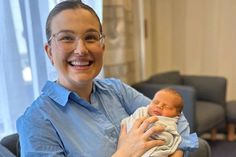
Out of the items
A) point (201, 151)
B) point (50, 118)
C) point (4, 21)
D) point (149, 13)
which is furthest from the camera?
point (149, 13)

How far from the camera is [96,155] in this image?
1.09m

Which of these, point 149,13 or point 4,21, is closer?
point 4,21

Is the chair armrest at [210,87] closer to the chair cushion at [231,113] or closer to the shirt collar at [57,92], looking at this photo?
the chair cushion at [231,113]

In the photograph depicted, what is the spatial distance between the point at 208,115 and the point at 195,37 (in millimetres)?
1106

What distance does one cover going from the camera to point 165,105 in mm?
1327

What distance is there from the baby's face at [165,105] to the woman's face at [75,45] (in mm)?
330

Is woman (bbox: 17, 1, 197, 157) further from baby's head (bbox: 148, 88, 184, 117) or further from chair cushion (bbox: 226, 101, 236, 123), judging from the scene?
chair cushion (bbox: 226, 101, 236, 123)

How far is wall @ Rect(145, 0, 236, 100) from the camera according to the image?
3279mm

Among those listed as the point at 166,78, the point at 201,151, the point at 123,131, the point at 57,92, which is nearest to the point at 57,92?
the point at 57,92

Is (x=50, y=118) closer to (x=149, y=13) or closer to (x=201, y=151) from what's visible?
(x=201, y=151)

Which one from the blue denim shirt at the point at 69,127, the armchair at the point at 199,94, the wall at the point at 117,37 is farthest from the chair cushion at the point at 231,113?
the blue denim shirt at the point at 69,127

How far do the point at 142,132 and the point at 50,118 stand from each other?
350 millimetres

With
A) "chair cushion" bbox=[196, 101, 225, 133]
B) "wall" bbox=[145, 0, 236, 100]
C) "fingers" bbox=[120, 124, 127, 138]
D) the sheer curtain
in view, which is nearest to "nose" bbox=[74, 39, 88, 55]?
"fingers" bbox=[120, 124, 127, 138]

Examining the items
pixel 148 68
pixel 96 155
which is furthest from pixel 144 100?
pixel 148 68
